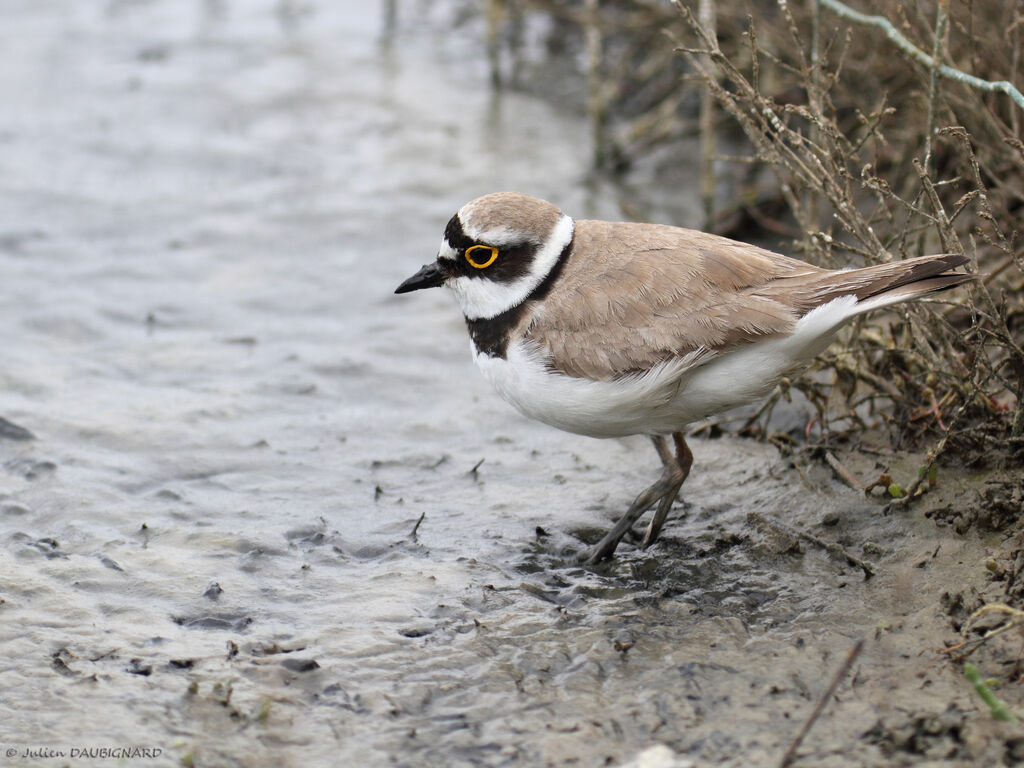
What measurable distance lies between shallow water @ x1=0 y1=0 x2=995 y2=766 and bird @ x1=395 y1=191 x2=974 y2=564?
622 millimetres

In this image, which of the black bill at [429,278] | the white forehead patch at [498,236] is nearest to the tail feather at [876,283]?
the white forehead patch at [498,236]

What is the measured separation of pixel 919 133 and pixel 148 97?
6758mm

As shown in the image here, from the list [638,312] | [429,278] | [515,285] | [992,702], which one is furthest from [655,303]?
[992,702]

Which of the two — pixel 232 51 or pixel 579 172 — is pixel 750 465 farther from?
pixel 232 51

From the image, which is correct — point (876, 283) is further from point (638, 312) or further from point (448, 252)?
point (448, 252)

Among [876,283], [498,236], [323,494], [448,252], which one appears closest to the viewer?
[876,283]

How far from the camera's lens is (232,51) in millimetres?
11469

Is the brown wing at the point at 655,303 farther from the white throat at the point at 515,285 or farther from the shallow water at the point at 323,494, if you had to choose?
the shallow water at the point at 323,494

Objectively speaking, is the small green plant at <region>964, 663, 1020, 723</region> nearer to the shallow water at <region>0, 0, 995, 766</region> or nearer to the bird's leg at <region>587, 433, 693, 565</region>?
the shallow water at <region>0, 0, 995, 766</region>

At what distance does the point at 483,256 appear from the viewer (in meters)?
4.87

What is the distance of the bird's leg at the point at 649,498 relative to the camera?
4.90 meters

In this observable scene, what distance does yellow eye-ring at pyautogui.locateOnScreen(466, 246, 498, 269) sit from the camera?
4840 mm

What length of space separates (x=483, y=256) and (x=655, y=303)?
2.58 ft

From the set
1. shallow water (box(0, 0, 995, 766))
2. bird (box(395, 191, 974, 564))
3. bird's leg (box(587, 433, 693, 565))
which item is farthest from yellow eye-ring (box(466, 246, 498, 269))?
shallow water (box(0, 0, 995, 766))
